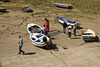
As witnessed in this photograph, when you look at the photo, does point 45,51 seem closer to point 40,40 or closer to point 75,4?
point 40,40

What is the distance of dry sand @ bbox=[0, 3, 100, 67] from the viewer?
12148mm

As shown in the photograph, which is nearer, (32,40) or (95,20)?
(32,40)

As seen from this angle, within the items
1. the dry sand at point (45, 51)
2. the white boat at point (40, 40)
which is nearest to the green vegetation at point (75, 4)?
the dry sand at point (45, 51)

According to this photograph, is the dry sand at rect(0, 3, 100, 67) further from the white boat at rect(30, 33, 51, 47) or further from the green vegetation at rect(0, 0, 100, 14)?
the green vegetation at rect(0, 0, 100, 14)

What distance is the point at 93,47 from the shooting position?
16.0 metres

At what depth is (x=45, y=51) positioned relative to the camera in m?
14.6

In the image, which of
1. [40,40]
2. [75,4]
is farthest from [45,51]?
[75,4]

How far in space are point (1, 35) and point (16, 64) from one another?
6.99 meters

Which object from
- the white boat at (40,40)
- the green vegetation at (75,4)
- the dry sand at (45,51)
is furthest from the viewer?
the green vegetation at (75,4)

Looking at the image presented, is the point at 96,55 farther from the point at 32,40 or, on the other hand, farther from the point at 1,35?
the point at 1,35

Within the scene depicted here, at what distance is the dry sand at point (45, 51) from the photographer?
12.1 m

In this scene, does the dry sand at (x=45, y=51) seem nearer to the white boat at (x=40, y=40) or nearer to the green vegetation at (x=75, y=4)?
the white boat at (x=40, y=40)

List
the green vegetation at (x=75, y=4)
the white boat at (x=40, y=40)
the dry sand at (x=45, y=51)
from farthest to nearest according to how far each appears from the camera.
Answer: the green vegetation at (x=75, y=4)
the white boat at (x=40, y=40)
the dry sand at (x=45, y=51)

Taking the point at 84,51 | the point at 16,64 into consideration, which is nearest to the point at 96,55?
the point at 84,51
